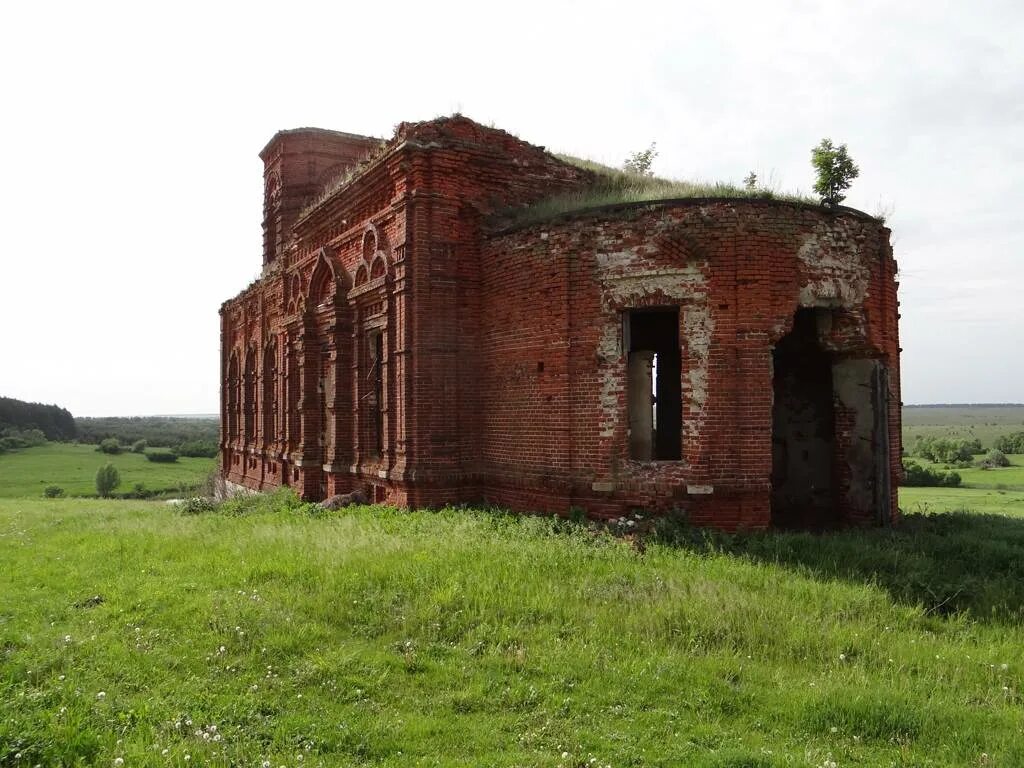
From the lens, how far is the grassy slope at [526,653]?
187 inches

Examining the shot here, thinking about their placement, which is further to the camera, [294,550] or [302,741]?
[294,550]

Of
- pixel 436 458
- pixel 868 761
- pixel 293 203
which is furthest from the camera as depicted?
pixel 293 203

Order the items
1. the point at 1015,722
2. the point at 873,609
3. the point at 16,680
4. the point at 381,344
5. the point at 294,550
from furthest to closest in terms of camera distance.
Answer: the point at 381,344 < the point at 294,550 < the point at 873,609 < the point at 16,680 < the point at 1015,722

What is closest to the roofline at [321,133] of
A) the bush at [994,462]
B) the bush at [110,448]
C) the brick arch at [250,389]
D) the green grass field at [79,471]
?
the brick arch at [250,389]

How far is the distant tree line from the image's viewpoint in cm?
9688

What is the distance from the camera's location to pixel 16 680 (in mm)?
5832

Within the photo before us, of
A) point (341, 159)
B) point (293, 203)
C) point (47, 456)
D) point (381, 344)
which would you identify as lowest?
point (47, 456)

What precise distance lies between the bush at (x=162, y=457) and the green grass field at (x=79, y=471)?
0.73 meters

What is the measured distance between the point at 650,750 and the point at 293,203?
2274 centimetres

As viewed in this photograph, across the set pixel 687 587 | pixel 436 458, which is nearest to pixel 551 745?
pixel 687 587

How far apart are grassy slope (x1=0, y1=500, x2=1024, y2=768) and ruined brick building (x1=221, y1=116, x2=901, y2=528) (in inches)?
66.0

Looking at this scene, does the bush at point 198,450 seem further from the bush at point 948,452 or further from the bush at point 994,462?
the bush at point 994,462

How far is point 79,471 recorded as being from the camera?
62.5 m

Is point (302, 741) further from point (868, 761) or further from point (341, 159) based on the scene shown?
point (341, 159)
